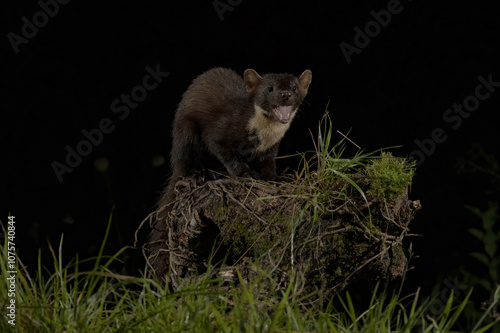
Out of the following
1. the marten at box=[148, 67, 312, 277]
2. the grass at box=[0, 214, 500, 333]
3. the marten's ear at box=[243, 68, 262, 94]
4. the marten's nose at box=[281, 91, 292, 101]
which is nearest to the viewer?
the grass at box=[0, 214, 500, 333]

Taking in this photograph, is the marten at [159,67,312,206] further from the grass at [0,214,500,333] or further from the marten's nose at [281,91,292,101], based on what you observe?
the grass at [0,214,500,333]

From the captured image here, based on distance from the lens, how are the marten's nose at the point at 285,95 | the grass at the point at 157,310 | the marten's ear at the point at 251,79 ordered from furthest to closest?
the marten's ear at the point at 251,79, the marten's nose at the point at 285,95, the grass at the point at 157,310

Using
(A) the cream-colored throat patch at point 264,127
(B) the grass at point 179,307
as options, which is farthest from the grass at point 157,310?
(A) the cream-colored throat patch at point 264,127

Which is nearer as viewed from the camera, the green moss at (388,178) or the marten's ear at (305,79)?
the green moss at (388,178)

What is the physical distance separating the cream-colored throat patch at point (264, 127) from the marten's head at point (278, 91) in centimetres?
3

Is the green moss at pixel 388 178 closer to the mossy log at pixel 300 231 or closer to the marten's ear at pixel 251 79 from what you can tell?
the mossy log at pixel 300 231

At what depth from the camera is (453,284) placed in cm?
537

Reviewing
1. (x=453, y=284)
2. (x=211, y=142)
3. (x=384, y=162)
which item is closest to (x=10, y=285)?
(x=211, y=142)

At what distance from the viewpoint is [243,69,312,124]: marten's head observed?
5082 millimetres

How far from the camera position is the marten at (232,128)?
5160mm

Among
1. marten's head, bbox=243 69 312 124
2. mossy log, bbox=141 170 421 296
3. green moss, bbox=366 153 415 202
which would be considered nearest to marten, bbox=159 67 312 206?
marten's head, bbox=243 69 312 124

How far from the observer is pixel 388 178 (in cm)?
453

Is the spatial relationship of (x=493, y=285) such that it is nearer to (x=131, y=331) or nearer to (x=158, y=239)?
(x=158, y=239)

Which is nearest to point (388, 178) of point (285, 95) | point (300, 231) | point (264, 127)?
point (300, 231)
